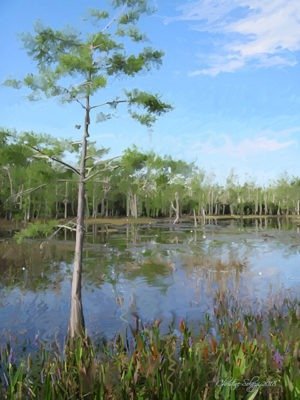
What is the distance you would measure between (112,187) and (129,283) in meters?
6.61

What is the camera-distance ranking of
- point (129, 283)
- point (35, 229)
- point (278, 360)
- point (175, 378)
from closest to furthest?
point (175, 378) → point (278, 360) → point (35, 229) → point (129, 283)

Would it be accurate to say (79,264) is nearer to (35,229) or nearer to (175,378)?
(35,229)

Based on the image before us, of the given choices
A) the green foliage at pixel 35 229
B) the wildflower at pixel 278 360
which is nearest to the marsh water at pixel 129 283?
the green foliage at pixel 35 229

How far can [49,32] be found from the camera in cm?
1011

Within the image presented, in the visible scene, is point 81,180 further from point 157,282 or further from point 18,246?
point 18,246

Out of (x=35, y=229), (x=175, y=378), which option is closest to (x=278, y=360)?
(x=175, y=378)

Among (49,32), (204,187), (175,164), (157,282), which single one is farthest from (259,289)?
(204,187)

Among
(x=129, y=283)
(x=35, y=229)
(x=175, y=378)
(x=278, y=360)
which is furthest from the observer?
(x=129, y=283)

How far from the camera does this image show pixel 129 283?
18.6 m

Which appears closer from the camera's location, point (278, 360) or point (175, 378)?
point (175, 378)

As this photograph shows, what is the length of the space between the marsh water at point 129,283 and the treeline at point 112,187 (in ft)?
10.3

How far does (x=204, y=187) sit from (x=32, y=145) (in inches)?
3698

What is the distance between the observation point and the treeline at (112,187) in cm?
1024

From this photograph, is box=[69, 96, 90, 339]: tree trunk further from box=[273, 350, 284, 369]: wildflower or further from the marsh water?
box=[273, 350, 284, 369]: wildflower
